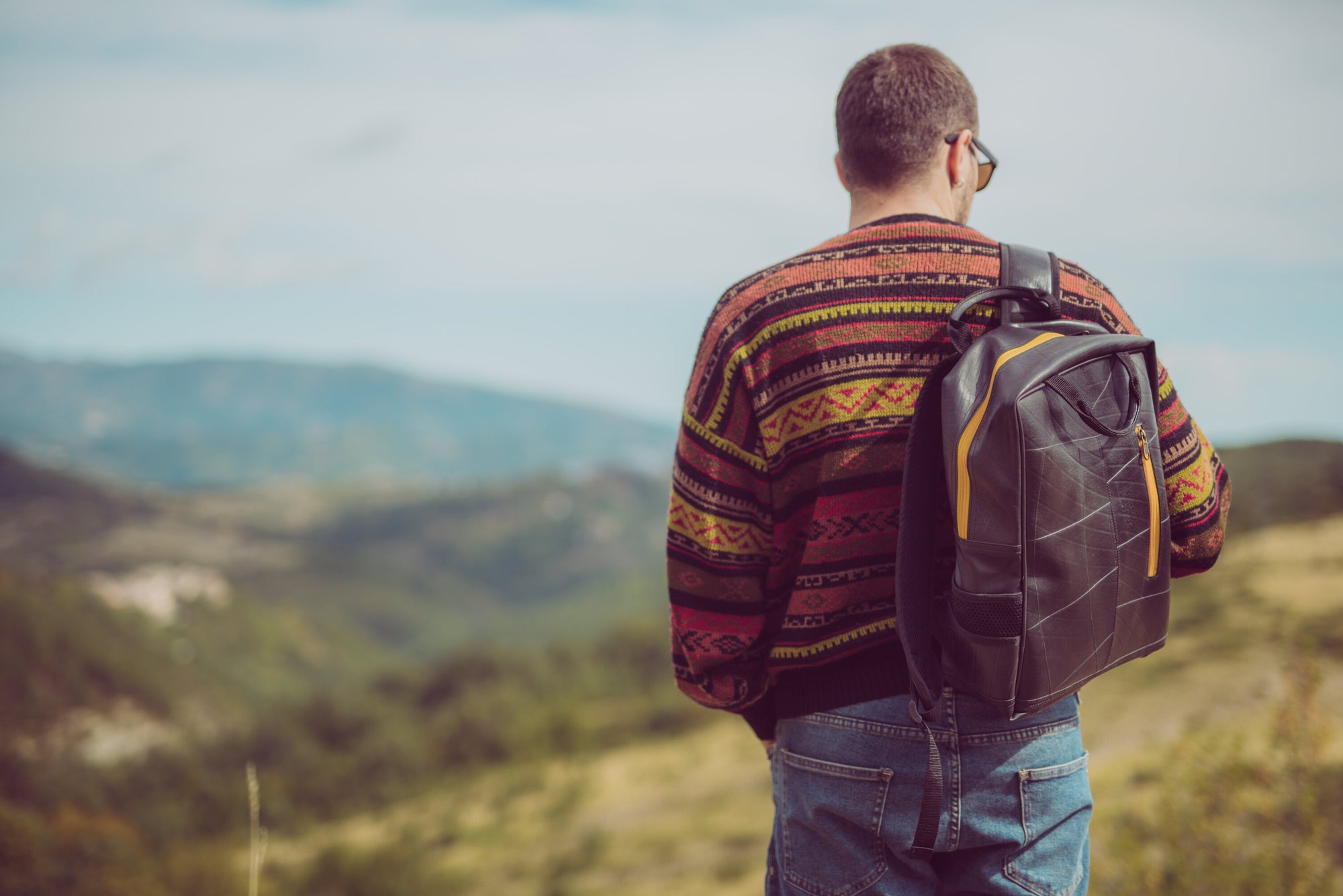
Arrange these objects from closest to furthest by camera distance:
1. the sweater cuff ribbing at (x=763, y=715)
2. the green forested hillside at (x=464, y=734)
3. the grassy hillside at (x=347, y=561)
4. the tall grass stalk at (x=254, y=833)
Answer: the sweater cuff ribbing at (x=763, y=715) < the tall grass stalk at (x=254, y=833) < the green forested hillside at (x=464, y=734) < the grassy hillside at (x=347, y=561)

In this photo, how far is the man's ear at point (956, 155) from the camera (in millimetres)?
1869

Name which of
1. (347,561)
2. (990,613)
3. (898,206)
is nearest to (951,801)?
(990,613)

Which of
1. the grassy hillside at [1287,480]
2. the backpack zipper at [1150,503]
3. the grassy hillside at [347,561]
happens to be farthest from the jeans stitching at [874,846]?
the grassy hillside at [347,561]

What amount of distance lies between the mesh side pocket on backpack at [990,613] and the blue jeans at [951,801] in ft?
0.62

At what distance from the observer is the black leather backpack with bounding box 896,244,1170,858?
1564 mm

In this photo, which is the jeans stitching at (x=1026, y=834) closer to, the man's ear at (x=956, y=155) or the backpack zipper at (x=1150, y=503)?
the backpack zipper at (x=1150, y=503)

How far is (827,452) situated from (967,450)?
0.28m

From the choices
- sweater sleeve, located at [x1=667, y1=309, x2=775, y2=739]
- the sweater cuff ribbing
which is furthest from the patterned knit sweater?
the sweater cuff ribbing

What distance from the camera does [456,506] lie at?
6978 inches

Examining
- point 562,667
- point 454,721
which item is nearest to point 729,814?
point 454,721

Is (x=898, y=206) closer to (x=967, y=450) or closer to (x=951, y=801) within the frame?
(x=967, y=450)

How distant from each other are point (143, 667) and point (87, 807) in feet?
137

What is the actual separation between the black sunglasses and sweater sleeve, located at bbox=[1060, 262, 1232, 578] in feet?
0.92

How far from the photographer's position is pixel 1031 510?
1.56 m
